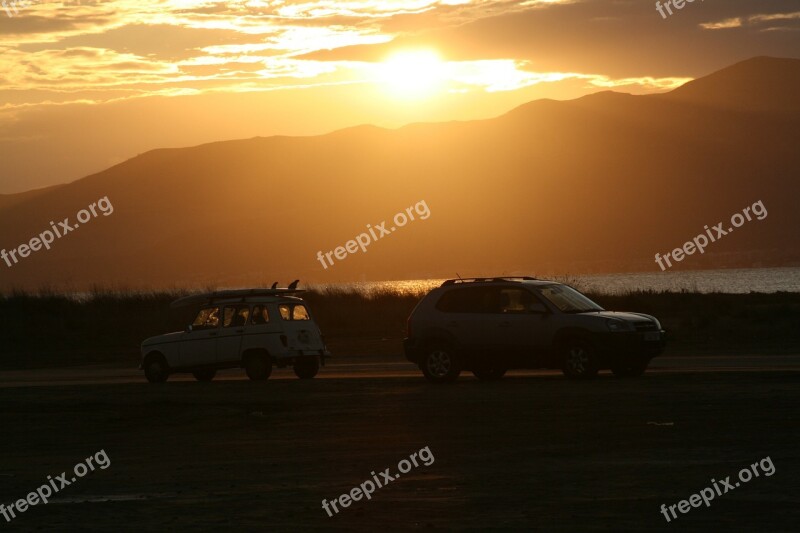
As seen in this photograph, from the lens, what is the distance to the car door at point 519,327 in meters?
24.7

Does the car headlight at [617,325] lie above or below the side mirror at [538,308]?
below

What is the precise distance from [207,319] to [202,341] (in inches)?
19.5

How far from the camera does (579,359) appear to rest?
2445 cm

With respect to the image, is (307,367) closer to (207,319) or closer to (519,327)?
(207,319)

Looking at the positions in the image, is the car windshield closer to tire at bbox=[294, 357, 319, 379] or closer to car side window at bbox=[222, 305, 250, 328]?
tire at bbox=[294, 357, 319, 379]

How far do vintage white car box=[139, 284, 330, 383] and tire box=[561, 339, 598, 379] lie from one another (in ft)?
19.4

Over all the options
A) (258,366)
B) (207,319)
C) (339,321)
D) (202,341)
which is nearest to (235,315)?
(207,319)

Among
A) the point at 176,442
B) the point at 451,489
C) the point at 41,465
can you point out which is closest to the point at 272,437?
the point at 176,442

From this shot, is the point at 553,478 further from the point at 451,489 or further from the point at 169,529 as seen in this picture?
the point at 169,529

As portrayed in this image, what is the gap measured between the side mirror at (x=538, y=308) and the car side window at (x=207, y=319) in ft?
22.9

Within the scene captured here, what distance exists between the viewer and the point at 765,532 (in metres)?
9.80

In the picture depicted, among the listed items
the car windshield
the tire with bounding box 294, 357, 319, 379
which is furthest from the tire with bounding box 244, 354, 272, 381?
the car windshield

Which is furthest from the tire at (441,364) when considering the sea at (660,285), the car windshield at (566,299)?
the sea at (660,285)

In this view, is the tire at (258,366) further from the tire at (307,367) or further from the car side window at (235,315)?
the car side window at (235,315)
